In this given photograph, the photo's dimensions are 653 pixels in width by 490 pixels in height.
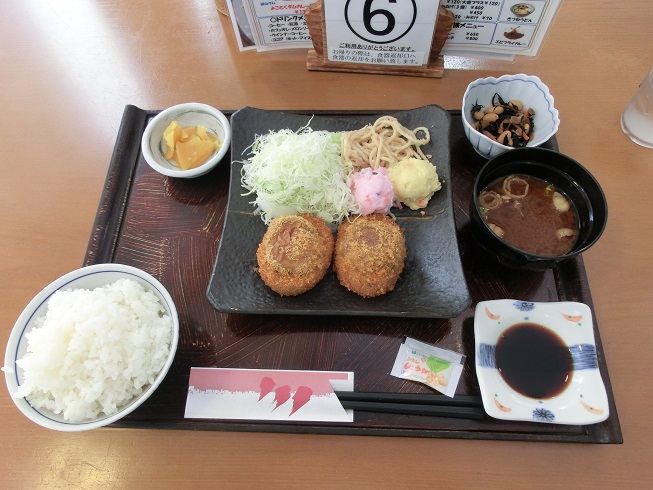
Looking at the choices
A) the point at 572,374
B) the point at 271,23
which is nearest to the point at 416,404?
the point at 572,374

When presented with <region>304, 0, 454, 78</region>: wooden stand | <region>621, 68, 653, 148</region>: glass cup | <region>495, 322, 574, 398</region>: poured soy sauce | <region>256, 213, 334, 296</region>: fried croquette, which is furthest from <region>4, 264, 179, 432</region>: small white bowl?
<region>621, 68, 653, 148</region>: glass cup

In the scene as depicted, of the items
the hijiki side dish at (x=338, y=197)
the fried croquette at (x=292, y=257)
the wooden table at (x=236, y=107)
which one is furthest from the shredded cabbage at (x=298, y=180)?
the wooden table at (x=236, y=107)

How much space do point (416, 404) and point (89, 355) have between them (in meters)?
1.19

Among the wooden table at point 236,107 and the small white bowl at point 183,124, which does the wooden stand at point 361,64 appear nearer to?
the wooden table at point 236,107

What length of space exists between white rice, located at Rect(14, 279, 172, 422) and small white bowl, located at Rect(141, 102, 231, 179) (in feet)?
2.32

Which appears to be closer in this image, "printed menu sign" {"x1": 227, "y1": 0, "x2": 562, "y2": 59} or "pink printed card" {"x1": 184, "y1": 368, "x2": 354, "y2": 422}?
Answer: "pink printed card" {"x1": 184, "y1": 368, "x2": 354, "y2": 422}

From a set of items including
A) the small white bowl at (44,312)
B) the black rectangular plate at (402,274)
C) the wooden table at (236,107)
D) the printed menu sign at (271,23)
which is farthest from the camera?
the printed menu sign at (271,23)

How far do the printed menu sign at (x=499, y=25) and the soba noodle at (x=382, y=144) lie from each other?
1.90 ft

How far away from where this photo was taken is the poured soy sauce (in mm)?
1550

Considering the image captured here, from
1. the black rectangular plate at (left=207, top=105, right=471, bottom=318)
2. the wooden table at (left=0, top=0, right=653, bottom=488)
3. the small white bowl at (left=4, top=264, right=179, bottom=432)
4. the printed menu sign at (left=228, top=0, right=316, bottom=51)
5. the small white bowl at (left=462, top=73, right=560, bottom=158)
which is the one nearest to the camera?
the small white bowl at (left=4, top=264, right=179, bottom=432)

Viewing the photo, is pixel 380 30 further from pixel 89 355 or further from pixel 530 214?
pixel 89 355

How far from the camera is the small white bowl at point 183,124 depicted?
2049 millimetres

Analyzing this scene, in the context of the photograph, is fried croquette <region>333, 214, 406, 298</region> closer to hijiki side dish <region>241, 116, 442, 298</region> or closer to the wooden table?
hijiki side dish <region>241, 116, 442, 298</region>

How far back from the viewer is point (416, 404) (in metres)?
1.59
